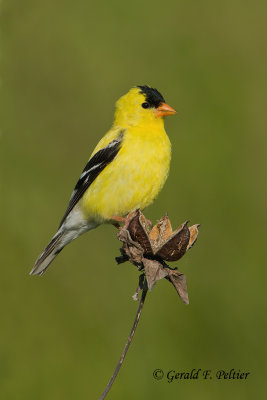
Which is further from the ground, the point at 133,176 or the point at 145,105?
the point at 145,105

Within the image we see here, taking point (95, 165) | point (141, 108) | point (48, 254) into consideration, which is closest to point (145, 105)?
point (141, 108)

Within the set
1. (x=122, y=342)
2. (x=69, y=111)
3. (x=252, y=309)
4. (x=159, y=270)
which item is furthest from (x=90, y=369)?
(x=69, y=111)

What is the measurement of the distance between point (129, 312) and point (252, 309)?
746 millimetres

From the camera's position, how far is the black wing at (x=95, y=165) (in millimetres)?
3729

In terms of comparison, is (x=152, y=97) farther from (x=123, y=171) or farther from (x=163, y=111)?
(x=123, y=171)

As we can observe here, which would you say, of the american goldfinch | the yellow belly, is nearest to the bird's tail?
the american goldfinch

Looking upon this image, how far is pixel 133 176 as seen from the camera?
3590 millimetres

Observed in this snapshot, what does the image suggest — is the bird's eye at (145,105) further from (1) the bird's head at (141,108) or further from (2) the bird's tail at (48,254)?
(2) the bird's tail at (48,254)

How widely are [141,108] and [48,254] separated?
3.54 feet

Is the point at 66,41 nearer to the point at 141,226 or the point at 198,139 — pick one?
the point at 198,139

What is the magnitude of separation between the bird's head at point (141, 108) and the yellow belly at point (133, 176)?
0.14 m

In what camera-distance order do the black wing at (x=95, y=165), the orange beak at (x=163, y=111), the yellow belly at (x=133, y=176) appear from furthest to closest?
the orange beak at (x=163, y=111) → the black wing at (x=95, y=165) → the yellow belly at (x=133, y=176)

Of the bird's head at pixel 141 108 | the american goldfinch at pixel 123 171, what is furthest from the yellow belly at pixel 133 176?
the bird's head at pixel 141 108

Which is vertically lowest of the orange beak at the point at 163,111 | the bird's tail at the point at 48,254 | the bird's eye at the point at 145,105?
the bird's tail at the point at 48,254
